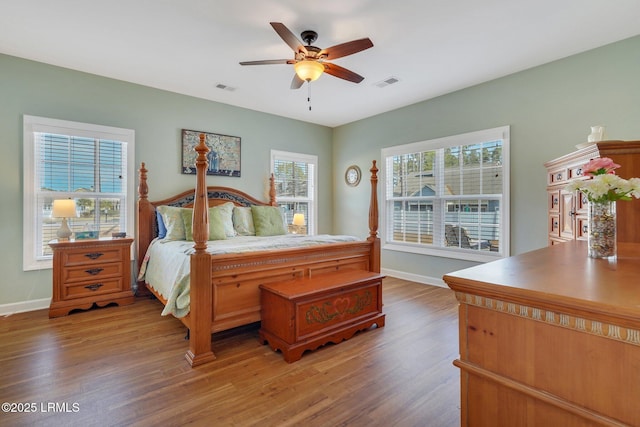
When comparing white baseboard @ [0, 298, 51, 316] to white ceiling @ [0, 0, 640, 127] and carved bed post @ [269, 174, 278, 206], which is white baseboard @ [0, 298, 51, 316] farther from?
carved bed post @ [269, 174, 278, 206]

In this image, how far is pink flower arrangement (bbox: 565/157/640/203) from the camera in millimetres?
1311

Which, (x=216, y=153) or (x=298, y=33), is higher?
(x=298, y=33)

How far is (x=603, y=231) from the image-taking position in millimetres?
1400

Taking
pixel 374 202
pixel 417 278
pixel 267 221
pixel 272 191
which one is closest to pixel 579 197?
pixel 374 202

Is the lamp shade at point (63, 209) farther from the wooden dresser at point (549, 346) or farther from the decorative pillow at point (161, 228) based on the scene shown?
the wooden dresser at point (549, 346)

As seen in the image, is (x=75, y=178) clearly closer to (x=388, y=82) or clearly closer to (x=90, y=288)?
(x=90, y=288)

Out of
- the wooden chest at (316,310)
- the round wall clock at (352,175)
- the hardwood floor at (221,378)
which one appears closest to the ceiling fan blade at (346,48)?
the wooden chest at (316,310)

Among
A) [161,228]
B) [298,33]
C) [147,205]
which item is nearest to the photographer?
[298,33]

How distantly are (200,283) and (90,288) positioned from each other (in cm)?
207

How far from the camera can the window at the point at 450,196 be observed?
403 centimetres

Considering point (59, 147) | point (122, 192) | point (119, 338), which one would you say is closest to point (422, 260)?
point (119, 338)

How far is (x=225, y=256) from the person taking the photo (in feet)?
8.29

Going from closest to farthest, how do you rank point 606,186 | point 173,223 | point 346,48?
1. point 606,186
2. point 346,48
3. point 173,223

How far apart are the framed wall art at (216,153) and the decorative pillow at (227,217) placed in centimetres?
76
